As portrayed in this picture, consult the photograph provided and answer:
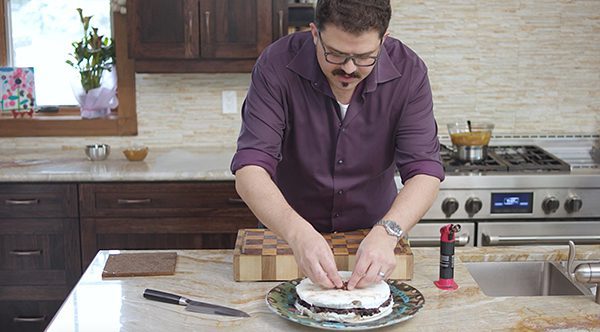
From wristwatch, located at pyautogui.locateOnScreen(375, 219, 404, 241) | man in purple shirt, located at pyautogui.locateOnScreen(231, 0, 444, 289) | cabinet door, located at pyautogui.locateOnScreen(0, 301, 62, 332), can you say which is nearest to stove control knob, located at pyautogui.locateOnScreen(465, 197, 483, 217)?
man in purple shirt, located at pyautogui.locateOnScreen(231, 0, 444, 289)

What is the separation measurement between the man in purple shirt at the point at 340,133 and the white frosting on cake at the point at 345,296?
86mm

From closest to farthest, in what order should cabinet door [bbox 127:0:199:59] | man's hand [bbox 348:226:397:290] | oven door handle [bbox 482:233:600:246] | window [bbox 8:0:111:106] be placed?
1. man's hand [bbox 348:226:397:290]
2. oven door handle [bbox 482:233:600:246]
3. cabinet door [bbox 127:0:199:59]
4. window [bbox 8:0:111:106]

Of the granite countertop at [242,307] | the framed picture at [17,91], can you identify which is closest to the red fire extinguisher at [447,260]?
the granite countertop at [242,307]

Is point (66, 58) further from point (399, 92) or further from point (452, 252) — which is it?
point (452, 252)

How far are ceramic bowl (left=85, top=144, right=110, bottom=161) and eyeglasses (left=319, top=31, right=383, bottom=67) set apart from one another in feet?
6.68

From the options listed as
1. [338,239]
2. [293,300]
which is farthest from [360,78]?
[293,300]

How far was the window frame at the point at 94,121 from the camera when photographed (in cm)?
404

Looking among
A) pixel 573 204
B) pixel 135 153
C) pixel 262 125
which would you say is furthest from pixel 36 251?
pixel 573 204

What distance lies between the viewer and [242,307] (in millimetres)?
1859

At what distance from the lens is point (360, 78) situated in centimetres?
206

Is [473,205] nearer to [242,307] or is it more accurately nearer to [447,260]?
[447,260]

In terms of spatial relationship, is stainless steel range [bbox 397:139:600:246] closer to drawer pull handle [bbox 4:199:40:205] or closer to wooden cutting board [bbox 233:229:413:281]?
wooden cutting board [bbox 233:229:413:281]

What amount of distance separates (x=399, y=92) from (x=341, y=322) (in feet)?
2.77

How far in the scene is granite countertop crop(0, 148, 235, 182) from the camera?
3453 millimetres
